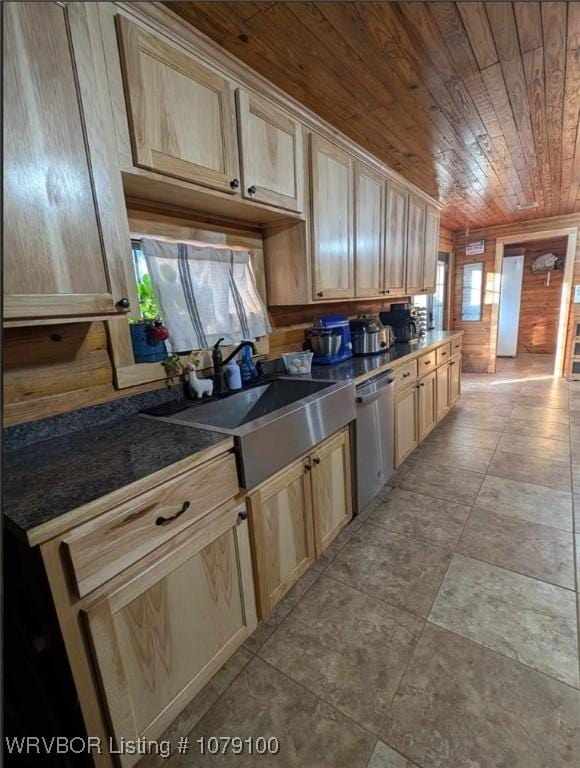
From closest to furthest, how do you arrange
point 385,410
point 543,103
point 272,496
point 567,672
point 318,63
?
point 567,672 → point 272,496 → point 318,63 → point 543,103 → point 385,410

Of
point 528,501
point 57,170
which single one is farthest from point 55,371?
point 528,501

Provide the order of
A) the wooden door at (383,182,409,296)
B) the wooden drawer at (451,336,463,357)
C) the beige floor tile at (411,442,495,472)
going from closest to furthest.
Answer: the beige floor tile at (411,442,495,472)
the wooden door at (383,182,409,296)
the wooden drawer at (451,336,463,357)

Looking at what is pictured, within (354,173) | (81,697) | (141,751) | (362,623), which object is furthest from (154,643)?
(354,173)

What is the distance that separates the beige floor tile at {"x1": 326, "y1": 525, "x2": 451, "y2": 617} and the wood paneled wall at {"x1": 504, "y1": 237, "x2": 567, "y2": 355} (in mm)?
6718

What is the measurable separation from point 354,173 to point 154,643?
2732 millimetres

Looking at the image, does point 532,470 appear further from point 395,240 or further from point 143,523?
point 143,523

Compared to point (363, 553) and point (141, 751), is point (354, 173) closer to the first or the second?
point (363, 553)

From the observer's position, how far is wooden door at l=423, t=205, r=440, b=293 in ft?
12.3

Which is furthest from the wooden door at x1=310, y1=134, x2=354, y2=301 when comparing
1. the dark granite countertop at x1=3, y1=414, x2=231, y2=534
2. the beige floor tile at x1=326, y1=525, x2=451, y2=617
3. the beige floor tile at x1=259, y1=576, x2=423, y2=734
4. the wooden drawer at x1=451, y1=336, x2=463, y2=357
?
the wooden drawer at x1=451, y1=336, x2=463, y2=357

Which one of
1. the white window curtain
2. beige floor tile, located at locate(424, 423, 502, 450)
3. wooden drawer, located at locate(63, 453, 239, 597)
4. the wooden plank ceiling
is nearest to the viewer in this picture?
wooden drawer, located at locate(63, 453, 239, 597)

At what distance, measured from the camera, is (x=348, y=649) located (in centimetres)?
139

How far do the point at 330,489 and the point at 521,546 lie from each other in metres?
1.07

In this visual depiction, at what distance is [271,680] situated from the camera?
129 centimetres

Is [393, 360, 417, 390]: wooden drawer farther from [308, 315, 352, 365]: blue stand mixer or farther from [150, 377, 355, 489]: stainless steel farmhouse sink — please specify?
[150, 377, 355, 489]: stainless steel farmhouse sink
